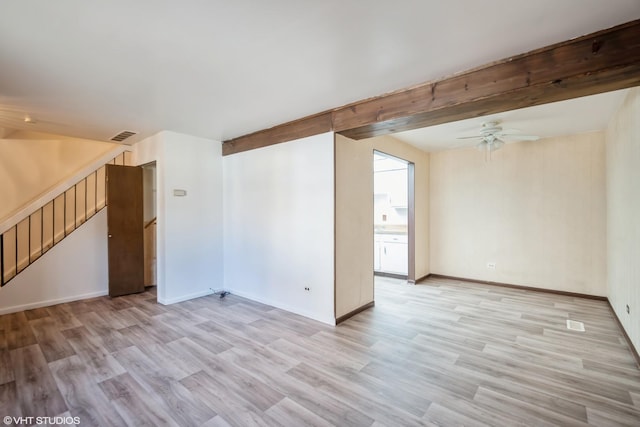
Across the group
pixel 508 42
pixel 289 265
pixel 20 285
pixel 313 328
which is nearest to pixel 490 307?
pixel 313 328

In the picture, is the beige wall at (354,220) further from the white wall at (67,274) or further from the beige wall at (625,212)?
the white wall at (67,274)

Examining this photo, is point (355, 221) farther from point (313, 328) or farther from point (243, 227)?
point (243, 227)

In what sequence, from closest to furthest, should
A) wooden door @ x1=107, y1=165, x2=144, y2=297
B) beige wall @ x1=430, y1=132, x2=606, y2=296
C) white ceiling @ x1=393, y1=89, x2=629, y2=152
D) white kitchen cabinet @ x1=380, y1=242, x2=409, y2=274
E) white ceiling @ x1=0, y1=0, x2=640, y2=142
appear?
white ceiling @ x1=0, y1=0, x2=640, y2=142
white ceiling @ x1=393, y1=89, x2=629, y2=152
beige wall @ x1=430, y1=132, x2=606, y2=296
wooden door @ x1=107, y1=165, x2=144, y2=297
white kitchen cabinet @ x1=380, y1=242, x2=409, y2=274

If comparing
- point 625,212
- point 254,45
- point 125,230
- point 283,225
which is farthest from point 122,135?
point 625,212

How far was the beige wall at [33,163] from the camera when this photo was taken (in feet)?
16.7

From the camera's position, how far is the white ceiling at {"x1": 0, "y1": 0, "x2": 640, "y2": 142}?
5.63ft

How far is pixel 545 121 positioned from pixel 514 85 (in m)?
2.33

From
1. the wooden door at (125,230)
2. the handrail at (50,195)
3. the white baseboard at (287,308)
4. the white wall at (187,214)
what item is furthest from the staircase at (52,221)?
the white baseboard at (287,308)

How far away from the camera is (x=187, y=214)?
14.9ft

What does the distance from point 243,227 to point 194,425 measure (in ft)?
10.2

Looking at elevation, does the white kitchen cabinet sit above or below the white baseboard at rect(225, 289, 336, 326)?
above

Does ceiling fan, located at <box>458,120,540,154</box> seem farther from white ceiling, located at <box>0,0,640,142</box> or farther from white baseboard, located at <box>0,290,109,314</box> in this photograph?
white baseboard, located at <box>0,290,109,314</box>

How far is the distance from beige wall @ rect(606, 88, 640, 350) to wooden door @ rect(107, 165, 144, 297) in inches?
260

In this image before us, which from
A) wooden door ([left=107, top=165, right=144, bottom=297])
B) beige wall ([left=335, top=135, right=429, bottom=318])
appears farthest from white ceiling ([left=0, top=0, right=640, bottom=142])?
wooden door ([left=107, top=165, right=144, bottom=297])
